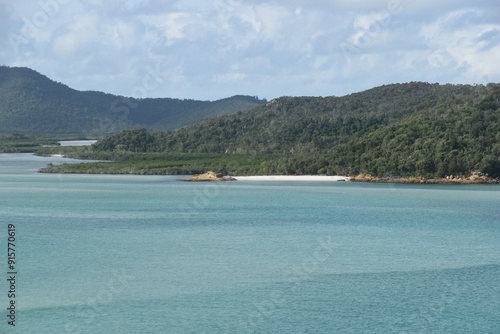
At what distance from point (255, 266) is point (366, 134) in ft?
312

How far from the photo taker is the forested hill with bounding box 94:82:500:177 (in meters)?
90.1

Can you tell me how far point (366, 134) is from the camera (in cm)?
12638

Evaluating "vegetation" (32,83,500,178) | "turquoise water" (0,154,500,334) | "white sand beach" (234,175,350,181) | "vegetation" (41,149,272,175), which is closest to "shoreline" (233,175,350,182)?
"white sand beach" (234,175,350,181)

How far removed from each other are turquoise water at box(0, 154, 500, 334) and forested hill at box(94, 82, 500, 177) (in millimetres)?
24131

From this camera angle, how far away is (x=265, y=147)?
473ft

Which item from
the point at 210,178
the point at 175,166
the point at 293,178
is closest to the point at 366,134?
the point at 293,178

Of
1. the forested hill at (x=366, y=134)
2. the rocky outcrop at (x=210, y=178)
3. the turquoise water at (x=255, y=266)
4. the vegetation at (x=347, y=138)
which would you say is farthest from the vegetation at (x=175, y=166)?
the turquoise water at (x=255, y=266)

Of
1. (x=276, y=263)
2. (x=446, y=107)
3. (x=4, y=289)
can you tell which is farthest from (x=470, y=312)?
(x=446, y=107)

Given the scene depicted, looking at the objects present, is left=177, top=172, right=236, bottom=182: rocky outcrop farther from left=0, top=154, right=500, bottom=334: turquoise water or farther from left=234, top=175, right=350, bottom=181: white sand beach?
left=0, top=154, right=500, bottom=334: turquoise water

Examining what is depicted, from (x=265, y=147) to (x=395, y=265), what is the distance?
110m

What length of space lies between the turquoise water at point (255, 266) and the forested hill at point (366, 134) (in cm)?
2413

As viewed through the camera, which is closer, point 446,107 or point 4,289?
point 4,289

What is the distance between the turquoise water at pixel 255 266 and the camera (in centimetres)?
2530

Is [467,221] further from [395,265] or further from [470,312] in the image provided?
[470,312]
